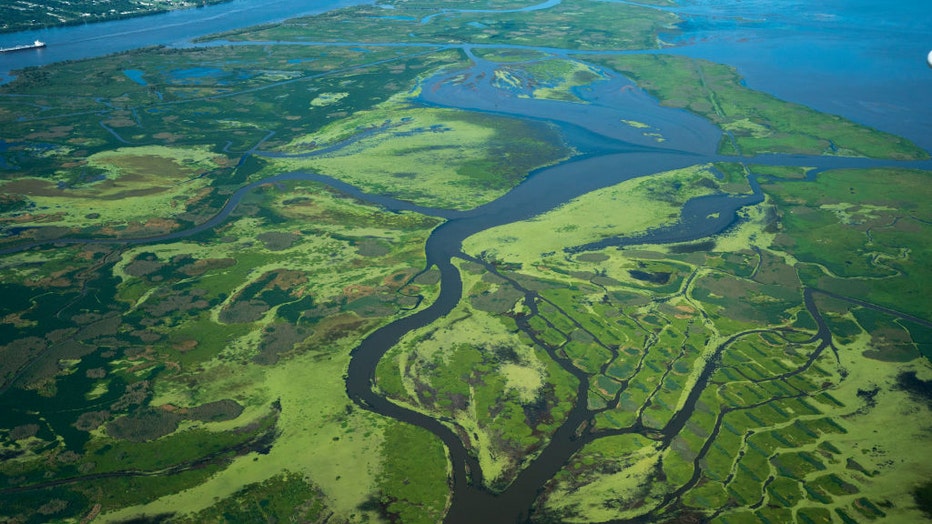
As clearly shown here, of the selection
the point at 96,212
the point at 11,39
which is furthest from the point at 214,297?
the point at 11,39

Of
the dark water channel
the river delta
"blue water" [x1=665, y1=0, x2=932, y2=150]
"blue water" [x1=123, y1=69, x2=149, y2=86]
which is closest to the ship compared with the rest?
"blue water" [x1=123, y1=69, x2=149, y2=86]

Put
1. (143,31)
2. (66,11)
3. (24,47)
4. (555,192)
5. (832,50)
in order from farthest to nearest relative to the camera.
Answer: (66,11) → (143,31) → (832,50) → (24,47) → (555,192)

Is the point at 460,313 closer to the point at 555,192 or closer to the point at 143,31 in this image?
the point at 555,192

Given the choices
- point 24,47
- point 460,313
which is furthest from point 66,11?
point 460,313

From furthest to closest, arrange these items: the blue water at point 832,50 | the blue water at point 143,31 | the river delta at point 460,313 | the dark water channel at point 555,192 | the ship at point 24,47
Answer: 1. the ship at point 24,47
2. the blue water at point 143,31
3. the blue water at point 832,50
4. the dark water channel at point 555,192
5. the river delta at point 460,313

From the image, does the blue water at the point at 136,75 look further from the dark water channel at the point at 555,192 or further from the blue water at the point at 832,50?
the blue water at the point at 832,50

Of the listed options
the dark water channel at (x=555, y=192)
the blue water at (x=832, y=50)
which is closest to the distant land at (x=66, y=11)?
the dark water channel at (x=555, y=192)

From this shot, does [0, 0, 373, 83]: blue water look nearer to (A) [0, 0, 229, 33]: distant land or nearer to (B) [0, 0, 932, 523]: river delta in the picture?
(A) [0, 0, 229, 33]: distant land
